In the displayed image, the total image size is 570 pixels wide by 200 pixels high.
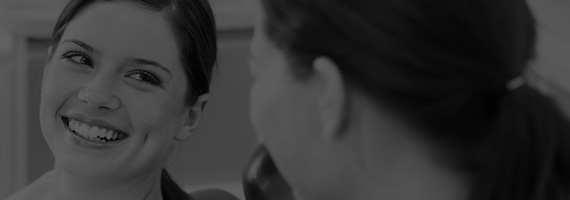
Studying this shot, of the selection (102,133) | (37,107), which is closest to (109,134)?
(102,133)

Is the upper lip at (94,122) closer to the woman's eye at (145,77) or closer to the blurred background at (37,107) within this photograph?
the woman's eye at (145,77)

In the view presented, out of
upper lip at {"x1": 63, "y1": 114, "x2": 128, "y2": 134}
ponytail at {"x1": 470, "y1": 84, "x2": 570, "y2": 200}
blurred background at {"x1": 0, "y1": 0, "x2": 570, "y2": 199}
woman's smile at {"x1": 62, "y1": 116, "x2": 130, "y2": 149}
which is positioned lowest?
blurred background at {"x1": 0, "y1": 0, "x2": 570, "y2": 199}

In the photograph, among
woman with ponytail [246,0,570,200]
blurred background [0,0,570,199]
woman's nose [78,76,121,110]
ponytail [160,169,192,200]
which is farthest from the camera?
blurred background [0,0,570,199]

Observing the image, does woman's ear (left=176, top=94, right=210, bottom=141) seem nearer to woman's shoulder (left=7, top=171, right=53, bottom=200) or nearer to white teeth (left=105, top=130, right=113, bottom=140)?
white teeth (left=105, top=130, right=113, bottom=140)

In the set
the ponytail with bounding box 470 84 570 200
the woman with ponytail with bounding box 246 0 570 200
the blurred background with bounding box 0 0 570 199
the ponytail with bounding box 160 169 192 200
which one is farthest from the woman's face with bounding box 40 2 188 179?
the blurred background with bounding box 0 0 570 199

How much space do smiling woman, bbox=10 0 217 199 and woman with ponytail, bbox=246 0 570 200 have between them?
1.41 feet

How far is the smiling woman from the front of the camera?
116 cm

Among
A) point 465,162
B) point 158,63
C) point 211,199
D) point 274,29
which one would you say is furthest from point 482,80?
point 211,199

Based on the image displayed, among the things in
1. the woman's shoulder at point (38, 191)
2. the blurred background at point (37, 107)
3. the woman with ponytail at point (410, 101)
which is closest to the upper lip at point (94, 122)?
the woman's shoulder at point (38, 191)

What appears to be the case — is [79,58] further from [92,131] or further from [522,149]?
[522,149]

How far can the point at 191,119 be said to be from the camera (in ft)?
4.09

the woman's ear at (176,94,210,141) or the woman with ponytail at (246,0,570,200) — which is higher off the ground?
the woman with ponytail at (246,0,570,200)

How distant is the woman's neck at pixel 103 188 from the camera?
48.1 inches

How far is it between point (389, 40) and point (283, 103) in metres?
0.12
